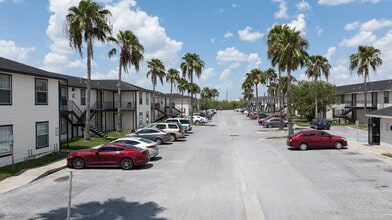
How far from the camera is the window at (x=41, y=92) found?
867 inches

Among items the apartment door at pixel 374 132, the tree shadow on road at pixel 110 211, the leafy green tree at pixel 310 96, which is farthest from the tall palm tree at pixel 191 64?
the tree shadow on road at pixel 110 211

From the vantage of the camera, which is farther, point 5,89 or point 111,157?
point 5,89

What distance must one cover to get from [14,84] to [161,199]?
12.5 m

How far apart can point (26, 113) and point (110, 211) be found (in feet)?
42.1

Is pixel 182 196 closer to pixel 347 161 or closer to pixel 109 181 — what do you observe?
pixel 109 181

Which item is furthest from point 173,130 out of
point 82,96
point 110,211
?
point 110,211

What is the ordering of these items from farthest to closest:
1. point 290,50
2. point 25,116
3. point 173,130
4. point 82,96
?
point 82,96 < point 290,50 < point 173,130 < point 25,116

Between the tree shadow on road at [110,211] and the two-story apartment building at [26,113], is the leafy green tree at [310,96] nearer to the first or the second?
the two-story apartment building at [26,113]

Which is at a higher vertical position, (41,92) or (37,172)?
(41,92)

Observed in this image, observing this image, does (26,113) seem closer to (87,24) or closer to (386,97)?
(87,24)

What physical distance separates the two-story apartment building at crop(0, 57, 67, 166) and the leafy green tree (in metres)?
43.6

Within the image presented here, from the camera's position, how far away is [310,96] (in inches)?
2265

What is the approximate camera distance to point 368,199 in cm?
1166

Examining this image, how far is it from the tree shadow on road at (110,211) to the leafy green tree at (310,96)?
5047 centimetres
